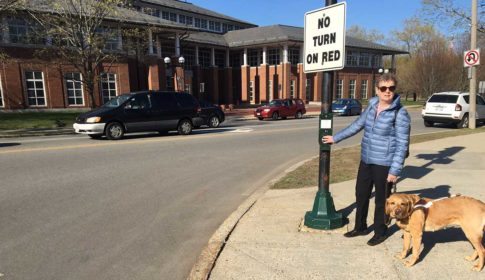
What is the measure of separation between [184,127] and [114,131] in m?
2.95

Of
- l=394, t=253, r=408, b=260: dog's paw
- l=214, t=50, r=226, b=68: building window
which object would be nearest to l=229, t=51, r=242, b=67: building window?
l=214, t=50, r=226, b=68: building window

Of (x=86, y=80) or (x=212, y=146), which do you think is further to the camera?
(x=86, y=80)

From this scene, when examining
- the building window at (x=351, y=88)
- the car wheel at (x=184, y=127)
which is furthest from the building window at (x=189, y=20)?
the car wheel at (x=184, y=127)

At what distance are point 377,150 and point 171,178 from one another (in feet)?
15.9

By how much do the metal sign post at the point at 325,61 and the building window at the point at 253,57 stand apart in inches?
1744

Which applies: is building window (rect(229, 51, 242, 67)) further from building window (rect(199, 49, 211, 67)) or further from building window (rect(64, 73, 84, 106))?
building window (rect(64, 73, 84, 106))

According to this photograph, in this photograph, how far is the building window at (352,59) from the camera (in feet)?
173

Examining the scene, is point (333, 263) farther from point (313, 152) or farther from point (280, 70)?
point (280, 70)

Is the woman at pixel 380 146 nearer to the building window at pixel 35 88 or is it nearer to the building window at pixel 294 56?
the building window at pixel 35 88

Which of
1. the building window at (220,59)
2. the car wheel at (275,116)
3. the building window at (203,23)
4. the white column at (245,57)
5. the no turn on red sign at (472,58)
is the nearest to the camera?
the no turn on red sign at (472,58)

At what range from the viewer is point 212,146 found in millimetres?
12258

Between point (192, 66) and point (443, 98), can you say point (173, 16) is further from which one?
point (443, 98)

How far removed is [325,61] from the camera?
14.7ft

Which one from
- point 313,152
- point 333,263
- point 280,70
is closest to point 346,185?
point 333,263
